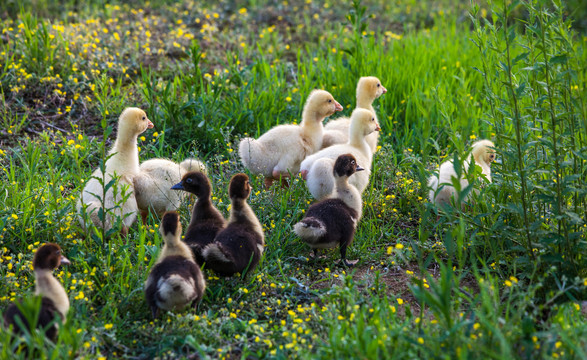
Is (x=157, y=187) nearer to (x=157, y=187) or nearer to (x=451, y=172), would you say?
(x=157, y=187)

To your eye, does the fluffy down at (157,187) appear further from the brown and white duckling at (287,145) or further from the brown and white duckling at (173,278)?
the brown and white duckling at (173,278)

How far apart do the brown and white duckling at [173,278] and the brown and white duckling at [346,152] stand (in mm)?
1684

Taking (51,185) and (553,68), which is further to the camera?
(51,185)

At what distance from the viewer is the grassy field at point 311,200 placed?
13.1 ft

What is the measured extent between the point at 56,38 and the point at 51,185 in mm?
3438

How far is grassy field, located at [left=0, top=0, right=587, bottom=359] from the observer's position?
399 centimetres

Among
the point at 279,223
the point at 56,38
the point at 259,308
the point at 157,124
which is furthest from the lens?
the point at 56,38

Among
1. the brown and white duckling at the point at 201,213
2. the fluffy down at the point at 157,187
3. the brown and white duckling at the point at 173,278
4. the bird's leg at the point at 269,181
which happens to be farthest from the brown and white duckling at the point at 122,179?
the bird's leg at the point at 269,181

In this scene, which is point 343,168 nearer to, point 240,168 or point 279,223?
point 279,223

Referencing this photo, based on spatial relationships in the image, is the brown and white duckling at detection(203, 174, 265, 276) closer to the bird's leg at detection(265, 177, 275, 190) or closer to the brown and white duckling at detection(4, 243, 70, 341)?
the brown and white duckling at detection(4, 243, 70, 341)

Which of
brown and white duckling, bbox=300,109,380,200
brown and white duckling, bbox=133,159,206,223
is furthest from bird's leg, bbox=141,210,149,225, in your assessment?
brown and white duckling, bbox=300,109,380,200

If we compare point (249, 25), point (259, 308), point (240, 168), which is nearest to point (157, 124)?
point (240, 168)

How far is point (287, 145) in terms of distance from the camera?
21.3 ft

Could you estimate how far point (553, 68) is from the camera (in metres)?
4.77
